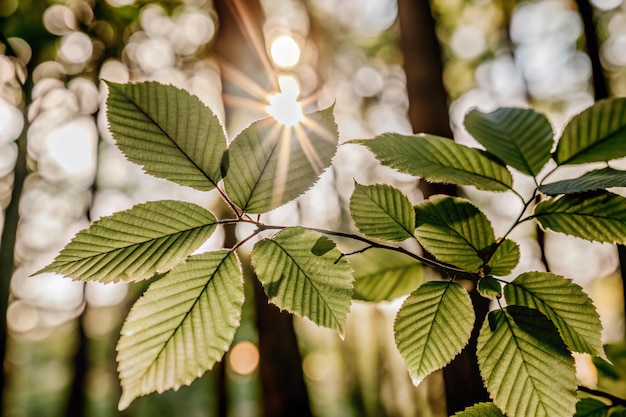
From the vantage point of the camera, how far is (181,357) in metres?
0.39

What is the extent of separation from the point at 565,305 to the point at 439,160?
0.22m

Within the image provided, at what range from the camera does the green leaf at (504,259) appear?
53 cm

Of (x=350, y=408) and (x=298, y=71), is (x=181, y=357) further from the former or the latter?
(x=350, y=408)

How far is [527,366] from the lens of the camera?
44 centimetres

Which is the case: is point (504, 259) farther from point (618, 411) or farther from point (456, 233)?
point (618, 411)

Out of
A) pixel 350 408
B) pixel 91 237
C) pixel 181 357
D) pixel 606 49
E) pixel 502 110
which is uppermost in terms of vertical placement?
pixel 606 49

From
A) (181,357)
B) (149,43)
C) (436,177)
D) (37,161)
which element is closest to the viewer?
(181,357)

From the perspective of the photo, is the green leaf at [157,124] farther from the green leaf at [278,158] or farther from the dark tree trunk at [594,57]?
the dark tree trunk at [594,57]

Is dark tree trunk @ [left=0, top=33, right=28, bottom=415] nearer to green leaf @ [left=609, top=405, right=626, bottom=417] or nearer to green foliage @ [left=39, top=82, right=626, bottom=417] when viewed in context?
green foliage @ [left=39, top=82, right=626, bottom=417]

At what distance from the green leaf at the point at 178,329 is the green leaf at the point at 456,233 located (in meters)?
0.23

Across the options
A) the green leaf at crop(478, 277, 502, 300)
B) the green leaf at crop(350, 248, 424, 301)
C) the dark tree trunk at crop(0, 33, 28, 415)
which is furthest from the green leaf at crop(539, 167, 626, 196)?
the dark tree trunk at crop(0, 33, 28, 415)

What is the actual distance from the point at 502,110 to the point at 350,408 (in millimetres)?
19523

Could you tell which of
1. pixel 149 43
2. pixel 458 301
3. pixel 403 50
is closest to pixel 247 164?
pixel 458 301

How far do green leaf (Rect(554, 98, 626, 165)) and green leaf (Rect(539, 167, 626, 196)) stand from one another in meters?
0.03
